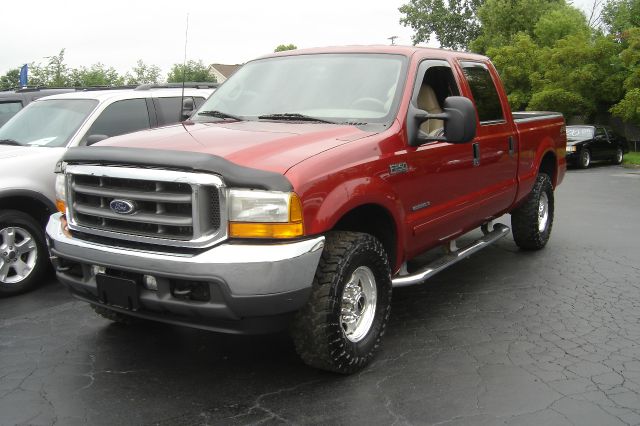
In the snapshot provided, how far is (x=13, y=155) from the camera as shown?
19.8ft

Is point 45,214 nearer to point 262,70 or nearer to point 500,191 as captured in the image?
point 262,70

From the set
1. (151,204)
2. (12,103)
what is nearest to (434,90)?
(151,204)

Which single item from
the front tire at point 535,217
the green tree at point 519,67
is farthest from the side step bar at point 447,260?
the green tree at point 519,67

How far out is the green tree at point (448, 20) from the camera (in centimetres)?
4997

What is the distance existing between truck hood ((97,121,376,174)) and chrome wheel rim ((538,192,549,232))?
12.5ft

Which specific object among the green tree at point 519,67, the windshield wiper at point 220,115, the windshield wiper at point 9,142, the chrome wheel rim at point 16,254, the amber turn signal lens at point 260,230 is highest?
the green tree at point 519,67

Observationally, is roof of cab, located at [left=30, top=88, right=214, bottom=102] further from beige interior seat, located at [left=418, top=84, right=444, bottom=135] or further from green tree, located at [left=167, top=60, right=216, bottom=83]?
beige interior seat, located at [left=418, top=84, right=444, bottom=135]

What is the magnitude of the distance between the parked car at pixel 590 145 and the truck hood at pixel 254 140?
58.5 ft

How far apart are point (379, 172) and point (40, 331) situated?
115 inches

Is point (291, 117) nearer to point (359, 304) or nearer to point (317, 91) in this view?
point (317, 91)

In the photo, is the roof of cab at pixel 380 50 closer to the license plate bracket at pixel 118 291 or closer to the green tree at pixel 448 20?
the license plate bracket at pixel 118 291

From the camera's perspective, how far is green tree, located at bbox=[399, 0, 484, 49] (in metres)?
50.0

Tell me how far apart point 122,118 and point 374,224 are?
3748 millimetres

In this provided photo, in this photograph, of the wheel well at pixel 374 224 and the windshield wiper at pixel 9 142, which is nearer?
the wheel well at pixel 374 224
